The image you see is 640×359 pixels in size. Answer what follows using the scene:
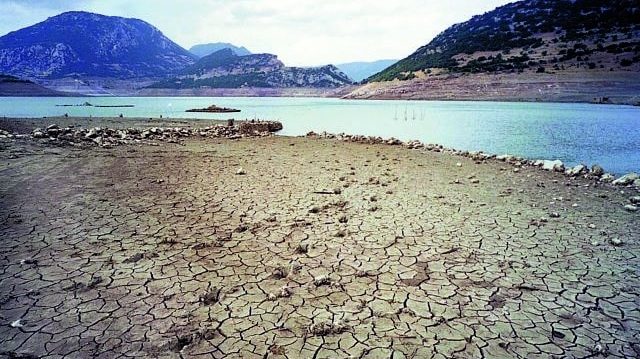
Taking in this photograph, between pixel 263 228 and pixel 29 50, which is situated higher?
pixel 29 50

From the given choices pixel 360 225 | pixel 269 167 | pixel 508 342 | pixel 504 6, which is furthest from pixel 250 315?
pixel 504 6

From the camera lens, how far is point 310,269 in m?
5.36

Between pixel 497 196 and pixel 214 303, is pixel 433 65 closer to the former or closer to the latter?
pixel 497 196

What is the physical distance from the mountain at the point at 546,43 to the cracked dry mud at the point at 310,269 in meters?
62.4

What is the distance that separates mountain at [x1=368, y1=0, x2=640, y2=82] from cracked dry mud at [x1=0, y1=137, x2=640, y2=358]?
62.4 m

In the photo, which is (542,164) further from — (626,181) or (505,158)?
(626,181)

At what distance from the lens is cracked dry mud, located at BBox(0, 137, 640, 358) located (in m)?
3.80

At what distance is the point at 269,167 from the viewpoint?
12844mm

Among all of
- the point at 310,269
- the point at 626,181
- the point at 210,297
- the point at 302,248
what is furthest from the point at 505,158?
the point at 210,297

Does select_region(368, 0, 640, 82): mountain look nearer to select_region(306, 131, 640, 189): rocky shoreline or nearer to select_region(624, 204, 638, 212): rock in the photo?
select_region(306, 131, 640, 189): rocky shoreline

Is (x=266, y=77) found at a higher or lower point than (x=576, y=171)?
higher

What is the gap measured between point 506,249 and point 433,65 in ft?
281

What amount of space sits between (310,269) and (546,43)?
85877mm

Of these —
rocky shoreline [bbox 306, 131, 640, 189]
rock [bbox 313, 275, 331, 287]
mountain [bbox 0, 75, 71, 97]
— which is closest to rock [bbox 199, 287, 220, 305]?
rock [bbox 313, 275, 331, 287]
